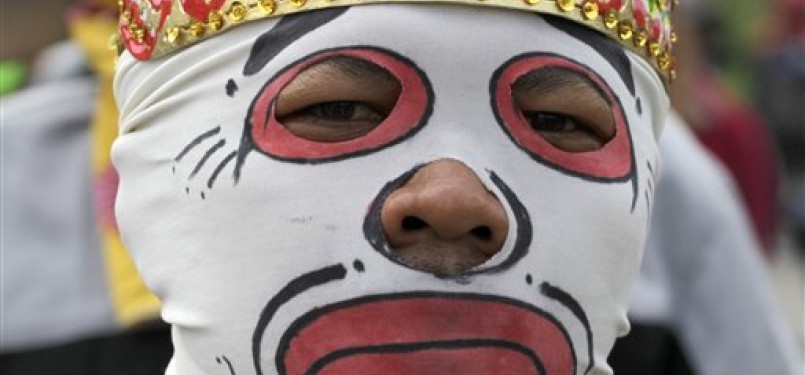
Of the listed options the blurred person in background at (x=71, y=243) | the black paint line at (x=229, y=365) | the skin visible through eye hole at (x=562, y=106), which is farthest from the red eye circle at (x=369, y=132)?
the blurred person in background at (x=71, y=243)

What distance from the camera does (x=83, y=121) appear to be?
3070 millimetres

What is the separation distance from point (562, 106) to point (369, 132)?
196mm

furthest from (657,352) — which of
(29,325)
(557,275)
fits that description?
(557,275)

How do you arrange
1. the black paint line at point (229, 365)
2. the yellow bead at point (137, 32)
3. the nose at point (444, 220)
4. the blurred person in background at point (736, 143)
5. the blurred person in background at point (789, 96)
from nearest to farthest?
the nose at point (444, 220)
the black paint line at point (229, 365)
the yellow bead at point (137, 32)
the blurred person in background at point (736, 143)
the blurred person in background at point (789, 96)

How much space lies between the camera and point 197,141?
70.7 inches

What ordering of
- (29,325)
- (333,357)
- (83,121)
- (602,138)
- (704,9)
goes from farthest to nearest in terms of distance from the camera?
(704,9), (83,121), (29,325), (602,138), (333,357)

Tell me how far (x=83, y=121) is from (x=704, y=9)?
6.48 meters

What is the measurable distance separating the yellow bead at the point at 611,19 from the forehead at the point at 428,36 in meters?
0.10

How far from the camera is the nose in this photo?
167 centimetres

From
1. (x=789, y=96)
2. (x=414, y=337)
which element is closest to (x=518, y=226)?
(x=414, y=337)

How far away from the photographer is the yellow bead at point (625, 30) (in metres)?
1.85

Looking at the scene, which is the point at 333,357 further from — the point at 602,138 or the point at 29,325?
the point at 29,325

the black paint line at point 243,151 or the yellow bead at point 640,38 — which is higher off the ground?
the yellow bead at point 640,38

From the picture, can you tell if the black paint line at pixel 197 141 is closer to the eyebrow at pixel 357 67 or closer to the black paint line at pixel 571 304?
the eyebrow at pixel 357 67
